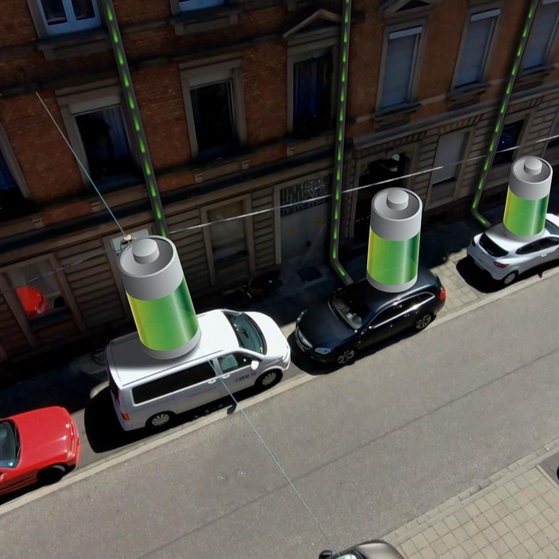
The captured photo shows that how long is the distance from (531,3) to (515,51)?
114 centimetres

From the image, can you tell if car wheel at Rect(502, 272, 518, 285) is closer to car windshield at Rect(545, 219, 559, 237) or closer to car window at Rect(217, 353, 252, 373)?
car windshield at Rect(545, 219, 559, 237)

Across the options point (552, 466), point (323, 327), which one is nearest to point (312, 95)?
point (323, 327)

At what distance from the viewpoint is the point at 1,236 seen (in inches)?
410

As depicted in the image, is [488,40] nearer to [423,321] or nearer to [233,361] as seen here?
[423,321]

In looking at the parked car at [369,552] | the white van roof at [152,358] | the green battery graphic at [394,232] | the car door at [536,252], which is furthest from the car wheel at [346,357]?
the car door at [536,252]

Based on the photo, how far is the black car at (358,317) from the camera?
1219cm

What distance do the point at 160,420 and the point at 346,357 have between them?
14.6 feet

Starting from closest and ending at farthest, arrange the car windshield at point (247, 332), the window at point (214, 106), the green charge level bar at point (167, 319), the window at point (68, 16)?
the window at point (68, 16), the green charge level bar at point (167, 319), the window at point (214, 106), the car windshield at point (247, 332)

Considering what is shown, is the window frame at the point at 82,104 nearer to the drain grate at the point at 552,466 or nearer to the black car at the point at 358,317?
the black car at the point at 358,317

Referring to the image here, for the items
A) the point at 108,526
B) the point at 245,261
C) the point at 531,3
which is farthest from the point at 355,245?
the point at 108,526

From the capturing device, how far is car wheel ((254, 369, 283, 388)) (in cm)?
1191

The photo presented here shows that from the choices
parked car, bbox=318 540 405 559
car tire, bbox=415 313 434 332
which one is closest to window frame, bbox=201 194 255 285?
car tire, bbox=415 313 434 332

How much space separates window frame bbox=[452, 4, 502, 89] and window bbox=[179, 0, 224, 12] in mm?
6198

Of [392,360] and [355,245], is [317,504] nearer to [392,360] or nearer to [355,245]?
[392,360]
